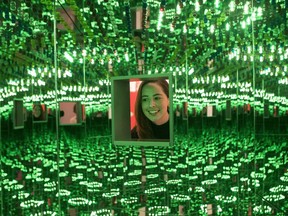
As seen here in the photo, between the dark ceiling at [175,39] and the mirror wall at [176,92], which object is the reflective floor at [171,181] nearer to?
the mirror wall at [176,92]

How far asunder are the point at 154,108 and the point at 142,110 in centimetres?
14

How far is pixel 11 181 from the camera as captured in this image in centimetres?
575

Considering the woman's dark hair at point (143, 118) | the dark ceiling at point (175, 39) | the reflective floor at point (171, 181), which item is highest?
the dark ceiling at point (175, 39)

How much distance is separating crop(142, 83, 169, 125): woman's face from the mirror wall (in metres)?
0.12

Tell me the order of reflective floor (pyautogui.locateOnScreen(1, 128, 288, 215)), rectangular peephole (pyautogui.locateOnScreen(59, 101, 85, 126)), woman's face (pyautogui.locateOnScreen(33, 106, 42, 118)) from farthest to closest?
woman's face (pyautogui.locateOnScreen(33, 106, 42, 118)) < rectangular peephole (pyautogui.locateOnScreen(59, 101, 85, 126)) < reflective floor (pyautogui.locateOnScreen(1, 128, 288, 215))

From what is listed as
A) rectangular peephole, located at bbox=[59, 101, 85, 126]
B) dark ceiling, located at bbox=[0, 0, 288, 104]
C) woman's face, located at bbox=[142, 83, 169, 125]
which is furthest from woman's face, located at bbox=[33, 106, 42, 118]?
woman's face, located at bbox=[142, 83, 169, 125]

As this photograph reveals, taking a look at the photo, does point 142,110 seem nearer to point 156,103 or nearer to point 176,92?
point 156,103

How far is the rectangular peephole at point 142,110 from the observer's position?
4113 millimetres

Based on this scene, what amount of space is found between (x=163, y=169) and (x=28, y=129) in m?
1.56

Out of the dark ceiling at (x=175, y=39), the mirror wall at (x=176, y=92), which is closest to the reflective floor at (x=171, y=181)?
the mirror wall at (x=176, y=92)

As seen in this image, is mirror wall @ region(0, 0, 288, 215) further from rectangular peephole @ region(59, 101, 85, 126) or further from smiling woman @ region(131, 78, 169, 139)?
smiling woman @ region(131, 78, 169, 139)

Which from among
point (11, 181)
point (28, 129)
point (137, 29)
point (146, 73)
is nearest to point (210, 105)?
point (146, 73)

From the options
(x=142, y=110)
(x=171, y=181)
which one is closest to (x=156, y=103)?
(x=142, y=110)

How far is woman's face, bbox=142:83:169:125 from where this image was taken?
412 cm
